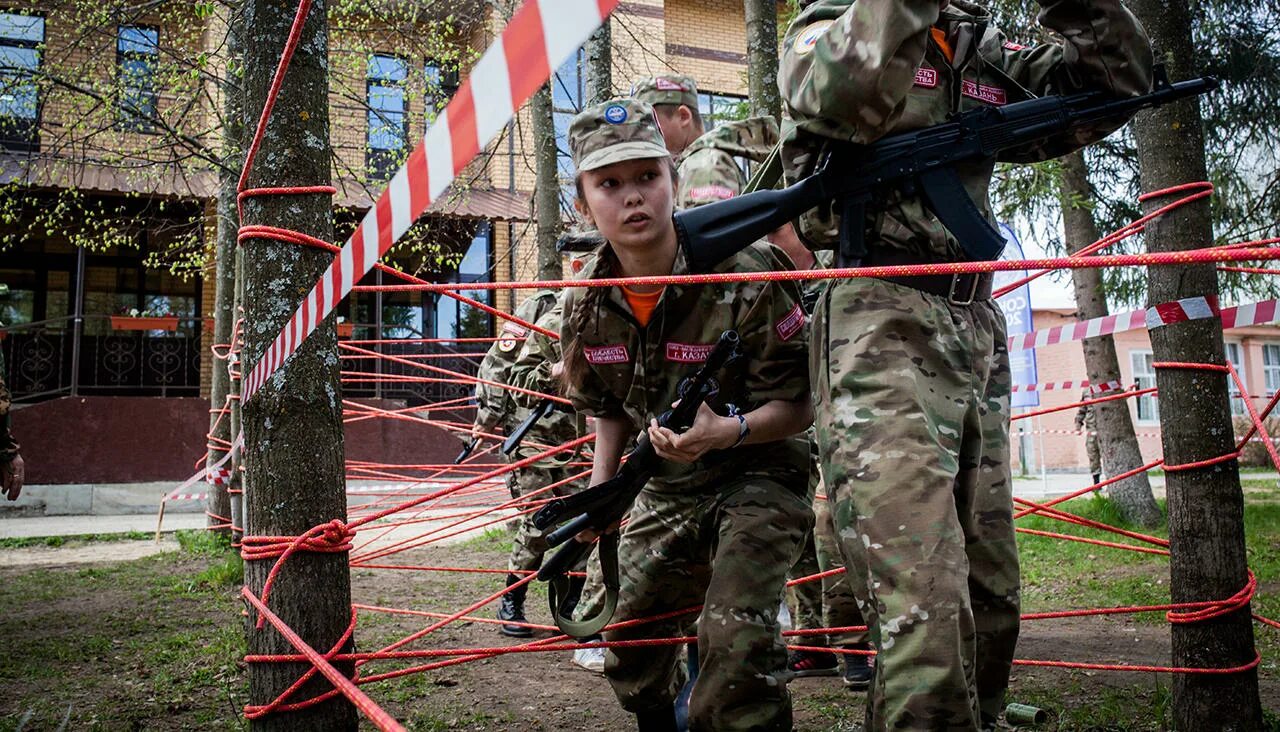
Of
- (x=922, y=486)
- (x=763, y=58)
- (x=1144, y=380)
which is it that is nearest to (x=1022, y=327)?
(x=763, y=58)

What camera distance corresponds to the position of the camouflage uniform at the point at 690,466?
7.84ft

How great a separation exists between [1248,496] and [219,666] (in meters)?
14.4

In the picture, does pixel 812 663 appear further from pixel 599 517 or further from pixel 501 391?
pixel 501 391

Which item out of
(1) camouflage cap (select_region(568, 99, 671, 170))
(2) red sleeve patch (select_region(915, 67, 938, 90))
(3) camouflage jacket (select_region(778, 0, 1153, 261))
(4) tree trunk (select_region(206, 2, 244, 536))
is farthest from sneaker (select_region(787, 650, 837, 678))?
(4) tree trunk (select_region(206, 2, 244, 536))

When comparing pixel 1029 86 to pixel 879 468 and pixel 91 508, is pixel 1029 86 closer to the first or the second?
pixel 879 468

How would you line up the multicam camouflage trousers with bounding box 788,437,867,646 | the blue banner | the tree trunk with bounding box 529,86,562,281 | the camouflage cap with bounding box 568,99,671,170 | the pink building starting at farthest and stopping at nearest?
the pink building → the blue banner → the tree trunk with bounding box 529,86,562,281 → the multicam camouflage trousers with bounding box 788,437,867,646 → the camouflage cap with bounding box 568,99,671,170

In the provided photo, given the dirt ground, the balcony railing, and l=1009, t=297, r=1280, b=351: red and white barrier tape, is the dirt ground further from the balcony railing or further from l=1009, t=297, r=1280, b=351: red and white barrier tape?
the balcony railing

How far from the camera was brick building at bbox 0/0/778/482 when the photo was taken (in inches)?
455

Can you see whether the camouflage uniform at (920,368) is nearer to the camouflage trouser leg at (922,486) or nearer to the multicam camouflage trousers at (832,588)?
the camouflage trouser leg at (922,486)

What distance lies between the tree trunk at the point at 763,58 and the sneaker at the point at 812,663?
2.76 m

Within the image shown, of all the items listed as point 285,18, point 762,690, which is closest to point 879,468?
point 762,690

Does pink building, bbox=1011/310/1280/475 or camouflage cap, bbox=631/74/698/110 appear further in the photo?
pink building, bbox=1011/310/1280/475

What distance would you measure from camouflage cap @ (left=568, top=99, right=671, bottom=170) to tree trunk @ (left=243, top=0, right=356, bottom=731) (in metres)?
0.72

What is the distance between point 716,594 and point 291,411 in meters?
1.19
